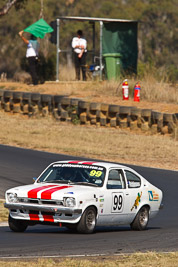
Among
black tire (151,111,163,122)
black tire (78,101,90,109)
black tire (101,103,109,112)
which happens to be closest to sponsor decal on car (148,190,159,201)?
black tire (151,111,163,122)

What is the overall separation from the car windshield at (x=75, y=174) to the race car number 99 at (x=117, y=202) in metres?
0.33

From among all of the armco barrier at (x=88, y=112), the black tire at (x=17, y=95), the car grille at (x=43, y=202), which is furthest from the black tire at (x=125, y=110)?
the car grille at (x=43, y=202)

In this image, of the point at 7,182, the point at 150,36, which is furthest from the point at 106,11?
the point at 7,182

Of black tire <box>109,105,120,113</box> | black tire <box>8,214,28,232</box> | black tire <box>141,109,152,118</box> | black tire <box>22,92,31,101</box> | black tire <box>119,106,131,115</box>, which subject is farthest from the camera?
black tire <box>22,92,31,101</box>

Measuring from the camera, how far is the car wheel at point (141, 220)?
1194 centimetres

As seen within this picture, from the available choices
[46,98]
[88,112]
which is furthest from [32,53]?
[88,112]

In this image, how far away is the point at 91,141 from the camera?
2511 centimetres

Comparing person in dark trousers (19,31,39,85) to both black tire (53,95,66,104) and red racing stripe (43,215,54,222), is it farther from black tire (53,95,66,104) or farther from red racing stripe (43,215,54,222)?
red racing stripe (43,215,54,222)

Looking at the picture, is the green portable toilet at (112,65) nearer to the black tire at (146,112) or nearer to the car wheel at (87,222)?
the black tire at (146,112)

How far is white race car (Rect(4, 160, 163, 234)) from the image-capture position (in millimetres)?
10375

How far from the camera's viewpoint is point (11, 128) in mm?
27391

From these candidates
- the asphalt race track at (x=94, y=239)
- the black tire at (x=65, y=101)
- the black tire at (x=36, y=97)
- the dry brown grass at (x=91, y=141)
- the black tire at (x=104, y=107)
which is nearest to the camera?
the asphalt race track at (x=94, y=239)

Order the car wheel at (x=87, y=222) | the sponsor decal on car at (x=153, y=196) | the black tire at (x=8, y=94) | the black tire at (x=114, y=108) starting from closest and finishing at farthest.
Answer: the car wheel at (x=87, y=222) → the sponsor decal on car at (x=153, y=196) → the black tire at (x=114, y=108) → the black tire at (x=8, y=94)

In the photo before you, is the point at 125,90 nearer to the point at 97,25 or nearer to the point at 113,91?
the point at 113,91
